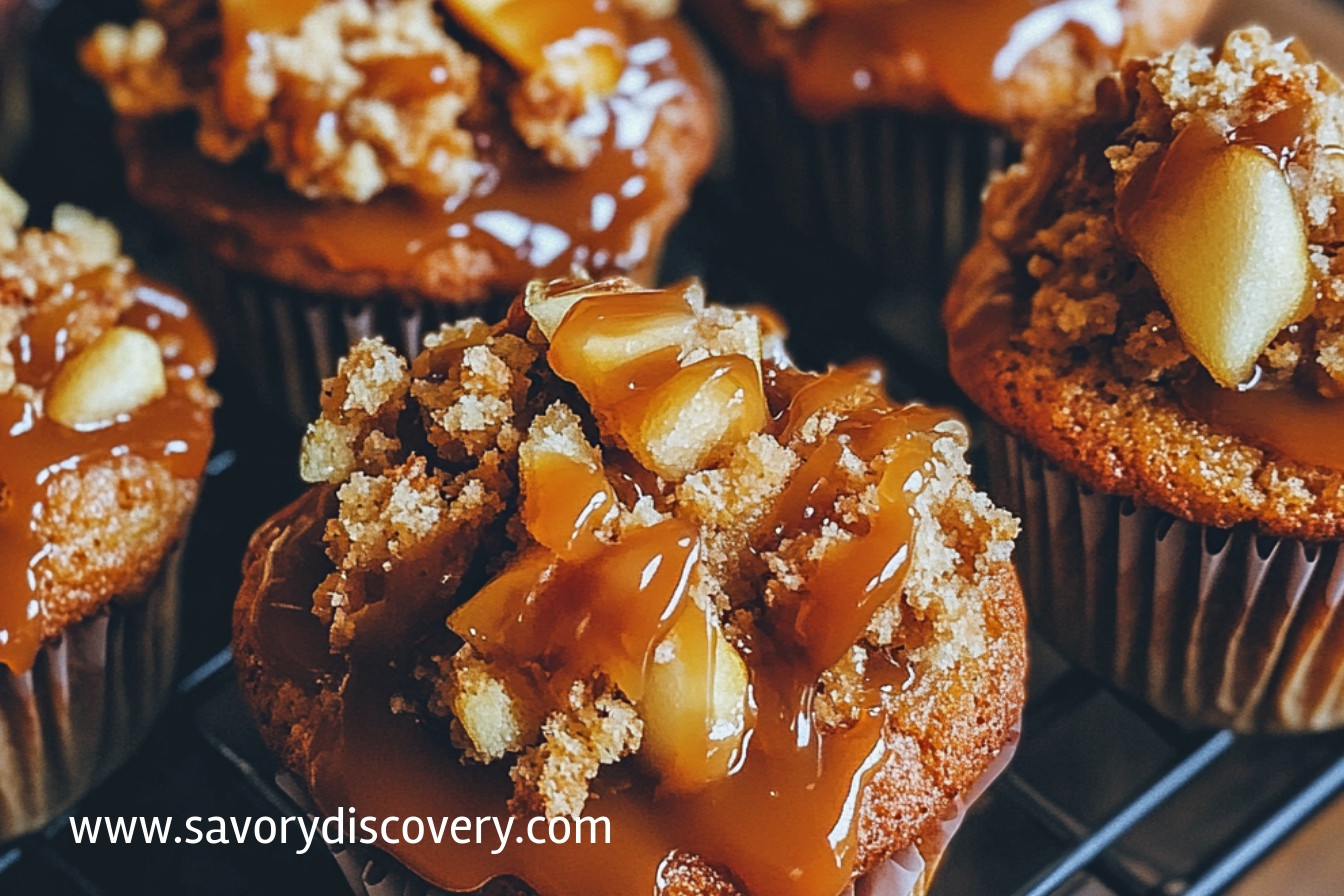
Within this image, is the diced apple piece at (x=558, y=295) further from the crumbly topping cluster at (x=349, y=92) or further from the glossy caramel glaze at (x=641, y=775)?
the crumbly topping cluster at (x=349, y=92)

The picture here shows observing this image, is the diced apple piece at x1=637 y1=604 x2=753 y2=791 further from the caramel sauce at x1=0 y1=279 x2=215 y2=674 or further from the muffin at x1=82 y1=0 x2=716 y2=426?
the muffin at x1=82 y1=0 x2=716 y2=426

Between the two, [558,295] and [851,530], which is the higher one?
[558,295]

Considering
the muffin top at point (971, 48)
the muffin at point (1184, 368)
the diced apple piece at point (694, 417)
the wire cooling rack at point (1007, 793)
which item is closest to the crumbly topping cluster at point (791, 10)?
the muffin top at point (971, 48)

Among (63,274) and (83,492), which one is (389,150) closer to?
(63,274)

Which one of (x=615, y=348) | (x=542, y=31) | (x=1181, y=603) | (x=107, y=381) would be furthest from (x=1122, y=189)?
(x=107, y=381)

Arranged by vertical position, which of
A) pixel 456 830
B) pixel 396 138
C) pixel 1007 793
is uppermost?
pixel 396 138

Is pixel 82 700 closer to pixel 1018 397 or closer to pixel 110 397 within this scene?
pixel 110 397
